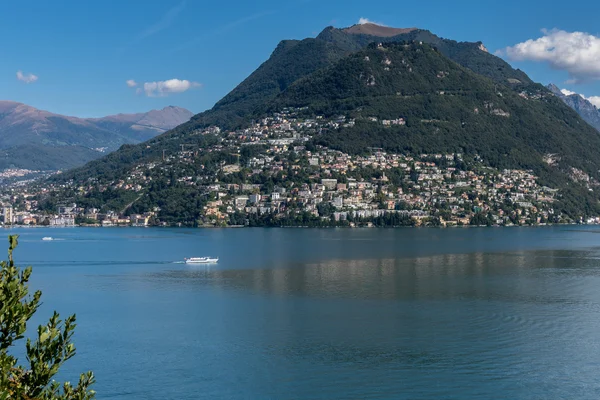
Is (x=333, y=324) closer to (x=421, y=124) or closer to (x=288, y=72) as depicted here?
(x=421, y=124)

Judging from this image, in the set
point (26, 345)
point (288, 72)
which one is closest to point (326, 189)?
point (288, 72)

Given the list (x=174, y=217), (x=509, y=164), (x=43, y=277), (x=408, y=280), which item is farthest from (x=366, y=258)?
(x=509, y=164)

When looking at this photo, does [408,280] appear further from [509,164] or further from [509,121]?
[509,121]

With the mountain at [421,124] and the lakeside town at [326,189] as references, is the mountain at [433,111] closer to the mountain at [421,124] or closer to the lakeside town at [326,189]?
the mountain at [421,124]

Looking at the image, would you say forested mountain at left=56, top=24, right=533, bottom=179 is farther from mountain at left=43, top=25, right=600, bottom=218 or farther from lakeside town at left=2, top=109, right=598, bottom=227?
lakeside town at left=2, top=109, right=598, bottom=227

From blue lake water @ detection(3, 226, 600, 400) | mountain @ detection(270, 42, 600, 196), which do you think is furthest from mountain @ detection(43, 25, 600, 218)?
blue lake water @ detection(3, 226, 600, 400)

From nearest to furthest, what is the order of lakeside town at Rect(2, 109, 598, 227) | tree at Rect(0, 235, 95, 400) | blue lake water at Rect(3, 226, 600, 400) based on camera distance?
tree at Rect(0, 235, 95, 400) < blue lake water at Rect(3, 226, 600, 400) < lakeside town at Rect(2, 109, 598, 227)

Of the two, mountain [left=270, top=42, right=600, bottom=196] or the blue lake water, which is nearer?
the blue lake water
